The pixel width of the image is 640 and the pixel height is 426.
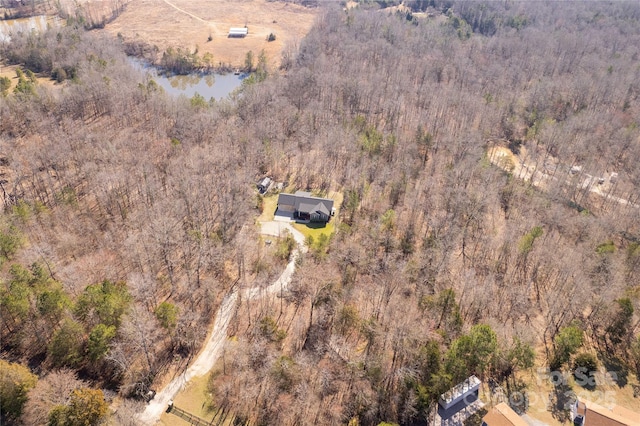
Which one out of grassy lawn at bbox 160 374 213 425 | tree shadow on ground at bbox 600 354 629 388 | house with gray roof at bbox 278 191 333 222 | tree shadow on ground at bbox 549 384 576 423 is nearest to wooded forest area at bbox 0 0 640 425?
tree shadow on ground at bbox 600 354 629 388

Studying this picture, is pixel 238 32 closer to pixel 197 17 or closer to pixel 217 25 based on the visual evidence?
pixel 217 25

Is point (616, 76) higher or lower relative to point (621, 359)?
higher

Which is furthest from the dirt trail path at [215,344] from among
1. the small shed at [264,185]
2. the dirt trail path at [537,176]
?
the dirt trail path at [537,176]

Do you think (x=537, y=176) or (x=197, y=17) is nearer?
(x=537, y=176)

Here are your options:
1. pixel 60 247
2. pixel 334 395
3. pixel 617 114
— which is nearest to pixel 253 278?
pixel 334 395

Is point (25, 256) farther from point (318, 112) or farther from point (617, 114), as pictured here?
point (617, 114)

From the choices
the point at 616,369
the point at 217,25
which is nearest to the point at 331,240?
the point at 616,369
